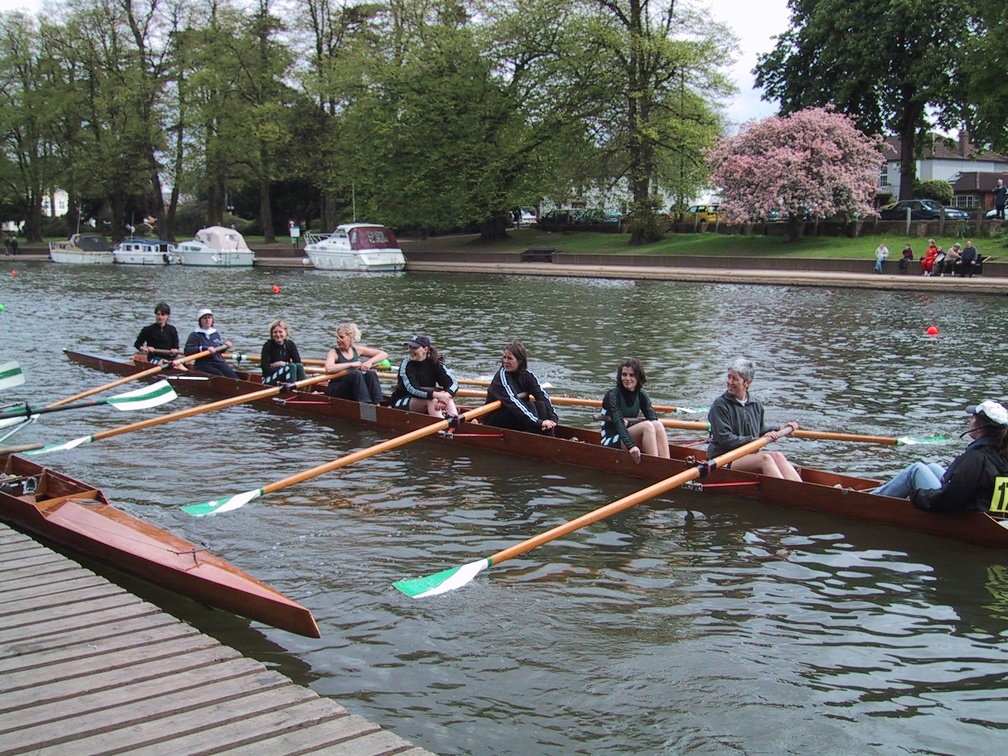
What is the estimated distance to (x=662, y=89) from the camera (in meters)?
48.1

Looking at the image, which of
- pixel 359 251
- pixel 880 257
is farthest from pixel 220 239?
pixel 880 257

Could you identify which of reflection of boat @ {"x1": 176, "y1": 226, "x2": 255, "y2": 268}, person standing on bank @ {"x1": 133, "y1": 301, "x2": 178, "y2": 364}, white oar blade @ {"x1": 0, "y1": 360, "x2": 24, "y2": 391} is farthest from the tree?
white oar blade @ {"x1": 0, "y1": 360, "x2": 24, "y2": 391}

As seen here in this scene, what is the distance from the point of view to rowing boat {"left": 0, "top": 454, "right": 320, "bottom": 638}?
6996mm

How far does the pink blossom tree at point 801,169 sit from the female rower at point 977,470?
35.7 meters

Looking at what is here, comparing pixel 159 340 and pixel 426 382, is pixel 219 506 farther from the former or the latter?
pixel 159 340

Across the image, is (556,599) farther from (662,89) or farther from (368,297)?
(662,89)

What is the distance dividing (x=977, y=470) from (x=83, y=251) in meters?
58.8

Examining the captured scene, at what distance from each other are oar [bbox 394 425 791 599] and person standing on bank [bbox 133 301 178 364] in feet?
35.6

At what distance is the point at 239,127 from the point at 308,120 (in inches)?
173

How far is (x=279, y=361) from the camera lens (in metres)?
15.4

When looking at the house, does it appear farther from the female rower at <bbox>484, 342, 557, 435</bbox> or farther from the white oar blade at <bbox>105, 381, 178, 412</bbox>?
the white oar blade at <bbox>105, 381, 178, 412</bbox>

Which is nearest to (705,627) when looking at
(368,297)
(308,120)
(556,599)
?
(556,599)

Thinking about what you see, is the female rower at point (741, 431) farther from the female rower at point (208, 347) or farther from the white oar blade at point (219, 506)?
the female rower at point (208, 347)

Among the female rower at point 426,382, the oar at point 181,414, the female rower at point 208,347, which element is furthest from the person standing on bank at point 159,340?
the female rower at point 426,382
